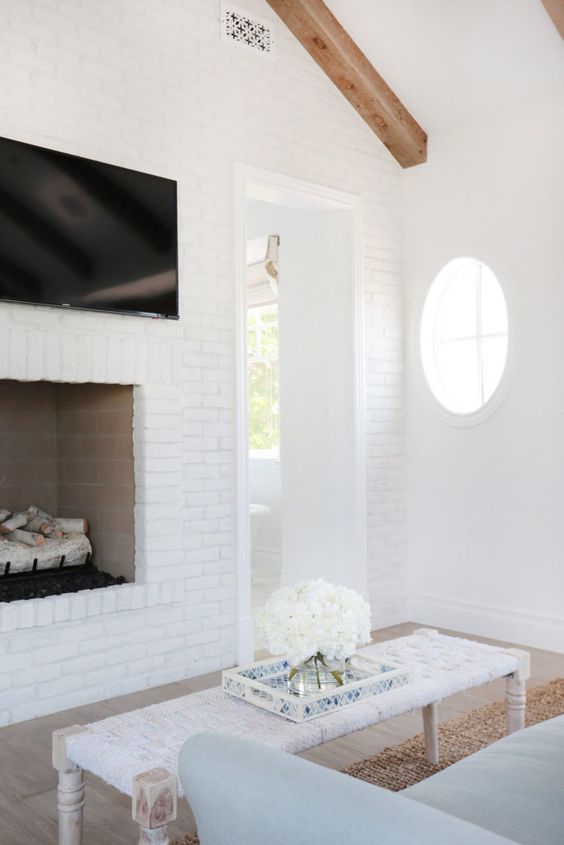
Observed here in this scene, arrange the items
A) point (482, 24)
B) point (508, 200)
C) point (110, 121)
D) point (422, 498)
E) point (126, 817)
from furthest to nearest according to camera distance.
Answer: point (422, 498)
point (508, 200)
point (482, 24)
point (110, 121)
point (126, 817)

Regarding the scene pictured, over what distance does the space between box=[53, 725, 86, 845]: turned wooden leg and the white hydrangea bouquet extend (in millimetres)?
581

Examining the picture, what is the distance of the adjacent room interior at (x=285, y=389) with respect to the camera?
255 cm

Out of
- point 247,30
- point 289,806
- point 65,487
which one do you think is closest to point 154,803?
point 289,806

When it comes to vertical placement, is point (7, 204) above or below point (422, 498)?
above

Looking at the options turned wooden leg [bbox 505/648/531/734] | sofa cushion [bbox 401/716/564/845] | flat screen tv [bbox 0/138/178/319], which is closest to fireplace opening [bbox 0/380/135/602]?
flat screen tv [bbox 0/138/178/319]

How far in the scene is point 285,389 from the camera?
17.9 feet

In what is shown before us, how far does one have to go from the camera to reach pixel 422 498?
500cm

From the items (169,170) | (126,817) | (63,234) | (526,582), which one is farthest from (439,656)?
(169,170)

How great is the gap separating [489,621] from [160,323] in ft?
8.06

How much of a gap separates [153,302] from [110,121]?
830 millimetres

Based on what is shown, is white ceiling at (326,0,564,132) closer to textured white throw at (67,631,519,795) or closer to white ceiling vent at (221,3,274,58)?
white ceiling vent at (221,3,274,58)

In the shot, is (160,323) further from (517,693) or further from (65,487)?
(517,693)

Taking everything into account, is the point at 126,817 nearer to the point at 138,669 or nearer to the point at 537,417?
the point at 138,669

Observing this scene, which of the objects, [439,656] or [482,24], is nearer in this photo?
[439,656]
